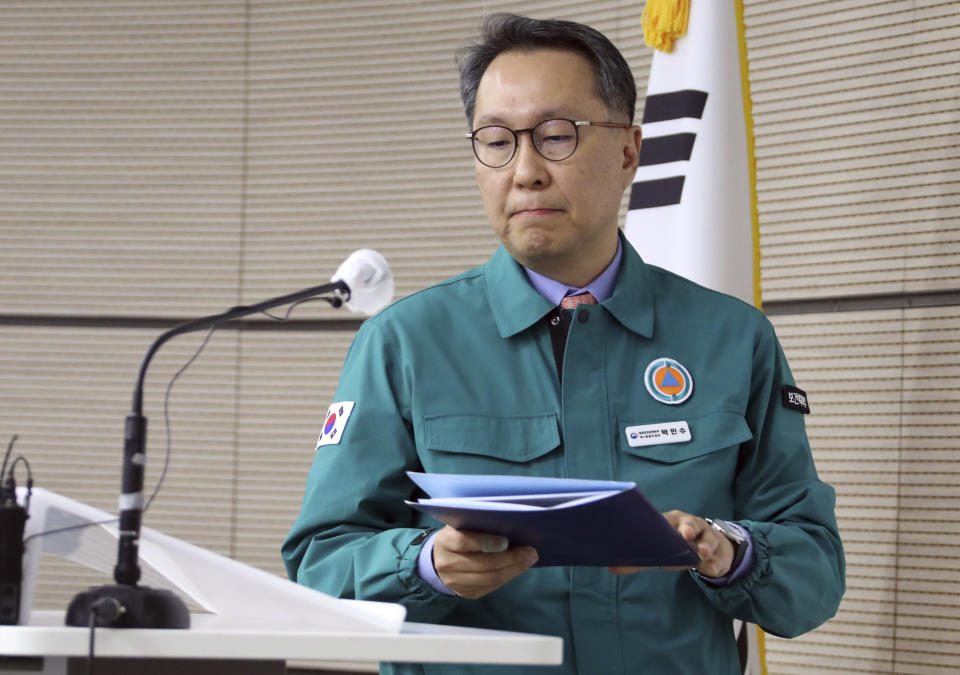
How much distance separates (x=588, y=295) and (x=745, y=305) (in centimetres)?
26


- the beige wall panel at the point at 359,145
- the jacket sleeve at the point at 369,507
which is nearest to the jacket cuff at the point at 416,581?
the jacket sleeve at the point at 369,507

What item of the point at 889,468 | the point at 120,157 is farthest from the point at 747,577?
the point at 120,157

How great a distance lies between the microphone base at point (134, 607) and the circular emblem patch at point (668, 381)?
0.80 meters

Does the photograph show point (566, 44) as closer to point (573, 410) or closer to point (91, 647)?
point (573, 410)

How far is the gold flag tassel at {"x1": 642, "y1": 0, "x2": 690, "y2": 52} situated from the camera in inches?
97.0

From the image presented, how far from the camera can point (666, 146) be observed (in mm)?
2459

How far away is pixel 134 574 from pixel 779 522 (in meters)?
0.94

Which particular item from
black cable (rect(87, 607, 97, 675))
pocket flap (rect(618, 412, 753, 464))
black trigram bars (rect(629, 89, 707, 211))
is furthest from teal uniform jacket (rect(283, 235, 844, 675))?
black trigram bars (rect(629, 89, 707, 211))

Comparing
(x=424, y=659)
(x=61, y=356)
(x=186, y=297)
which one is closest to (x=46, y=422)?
(x=61, y=356)

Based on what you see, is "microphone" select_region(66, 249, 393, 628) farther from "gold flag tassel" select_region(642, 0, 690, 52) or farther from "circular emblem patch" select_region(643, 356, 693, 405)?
"gold flag tassel" select_region(642, 0, 690, 52)

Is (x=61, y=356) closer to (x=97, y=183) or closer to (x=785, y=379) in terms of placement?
A: (x=97, y=183)

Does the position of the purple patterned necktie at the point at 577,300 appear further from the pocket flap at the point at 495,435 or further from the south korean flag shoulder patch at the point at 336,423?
the south korean flag shoulder patch at the point at 336,423

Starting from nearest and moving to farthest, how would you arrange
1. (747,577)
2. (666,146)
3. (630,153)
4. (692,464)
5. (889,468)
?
(747,577) → (692,464) → (630,153) → (666,146) → (889,468)

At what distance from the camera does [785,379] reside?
166cm
